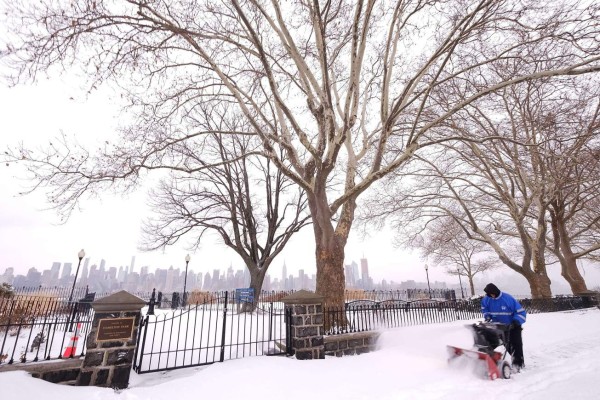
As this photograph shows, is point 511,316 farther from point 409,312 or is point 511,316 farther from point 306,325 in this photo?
point 409,312

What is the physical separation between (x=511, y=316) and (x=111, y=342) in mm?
8043

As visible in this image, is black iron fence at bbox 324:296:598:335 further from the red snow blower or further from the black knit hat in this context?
the black knit hat

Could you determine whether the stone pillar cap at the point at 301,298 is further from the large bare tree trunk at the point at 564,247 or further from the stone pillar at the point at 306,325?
the large bare tree trunk at the point at 564,247

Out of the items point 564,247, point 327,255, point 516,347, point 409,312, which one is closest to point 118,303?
point 327,255

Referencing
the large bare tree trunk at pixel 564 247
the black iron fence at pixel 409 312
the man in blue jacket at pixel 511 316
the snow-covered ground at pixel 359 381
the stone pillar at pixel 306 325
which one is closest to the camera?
the snow-covered ground at pixel 359 381

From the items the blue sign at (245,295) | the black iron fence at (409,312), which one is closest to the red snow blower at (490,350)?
the black iron fence at (409,312)

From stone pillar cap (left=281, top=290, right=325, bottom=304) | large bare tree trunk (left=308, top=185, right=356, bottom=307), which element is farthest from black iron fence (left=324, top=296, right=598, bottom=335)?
stone pillar cap (left=281, top=290, right=325, bottom=304)

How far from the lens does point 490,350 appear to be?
5258mm

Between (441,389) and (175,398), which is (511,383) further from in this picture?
(175,398)

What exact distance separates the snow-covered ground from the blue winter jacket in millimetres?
1004

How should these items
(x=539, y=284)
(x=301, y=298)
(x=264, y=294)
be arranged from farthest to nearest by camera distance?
(x=264, y=294), (x=539, y=284), (x=301, y=298)

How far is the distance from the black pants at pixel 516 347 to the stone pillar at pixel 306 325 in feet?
13.4

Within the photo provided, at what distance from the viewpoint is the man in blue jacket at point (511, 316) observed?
5797mm

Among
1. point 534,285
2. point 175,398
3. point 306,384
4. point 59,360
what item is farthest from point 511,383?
point 534,285
